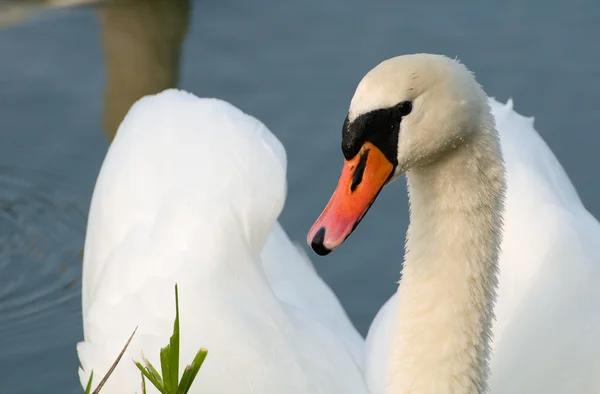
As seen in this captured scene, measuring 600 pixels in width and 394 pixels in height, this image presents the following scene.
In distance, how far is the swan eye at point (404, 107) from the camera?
3.20m

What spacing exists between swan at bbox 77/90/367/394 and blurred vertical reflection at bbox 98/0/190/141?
173 centimetres

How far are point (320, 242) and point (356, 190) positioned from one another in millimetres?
177

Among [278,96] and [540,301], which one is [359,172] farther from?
[278,96]

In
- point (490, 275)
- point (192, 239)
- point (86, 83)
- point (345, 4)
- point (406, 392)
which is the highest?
point (490, 275)

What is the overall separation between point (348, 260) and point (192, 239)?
5.22ft

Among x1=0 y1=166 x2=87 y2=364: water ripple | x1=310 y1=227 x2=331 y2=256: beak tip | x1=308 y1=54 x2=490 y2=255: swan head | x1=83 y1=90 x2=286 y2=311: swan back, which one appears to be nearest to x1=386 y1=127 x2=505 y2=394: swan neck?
x1=308 y1=54 x2=490 y2=255: swan head

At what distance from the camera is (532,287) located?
4.60 meters

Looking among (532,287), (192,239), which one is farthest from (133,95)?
(532,287)

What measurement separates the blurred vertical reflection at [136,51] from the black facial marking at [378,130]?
361 centimetres

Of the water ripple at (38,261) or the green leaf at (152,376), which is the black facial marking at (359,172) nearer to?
the green leaf at (152,376)

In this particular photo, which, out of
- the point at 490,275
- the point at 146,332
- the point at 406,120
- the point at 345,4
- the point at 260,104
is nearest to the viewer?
the point at 406,120

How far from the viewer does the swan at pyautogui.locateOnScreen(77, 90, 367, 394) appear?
14.2ft

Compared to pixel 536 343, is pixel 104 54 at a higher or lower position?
lower

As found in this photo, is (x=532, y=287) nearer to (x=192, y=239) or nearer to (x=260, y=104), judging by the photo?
(x=192, y=239)
